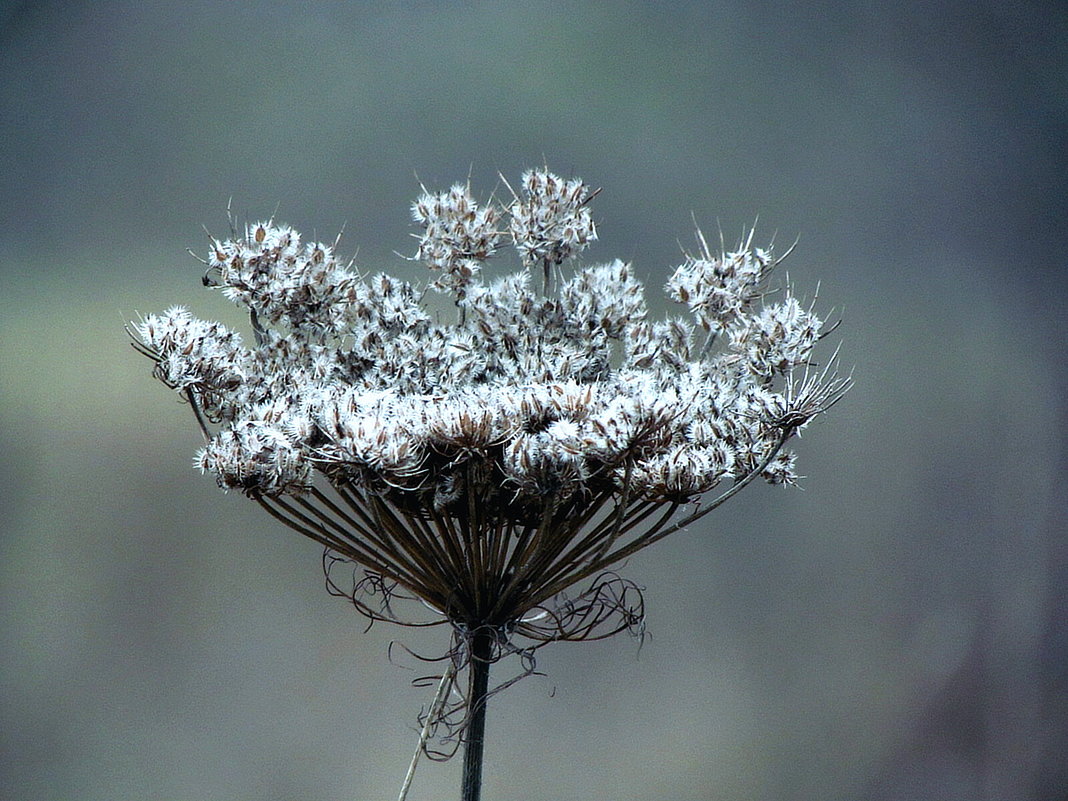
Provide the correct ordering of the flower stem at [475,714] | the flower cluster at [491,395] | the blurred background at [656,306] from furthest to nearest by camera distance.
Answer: the blurred background at [656,306] < the flower stem at [475,714] < the flower cluster at [491,395]

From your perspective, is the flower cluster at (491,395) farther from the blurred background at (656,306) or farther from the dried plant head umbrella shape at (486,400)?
the blurred background at (656,306)

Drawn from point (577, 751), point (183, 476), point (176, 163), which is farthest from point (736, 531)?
point (176, 163)

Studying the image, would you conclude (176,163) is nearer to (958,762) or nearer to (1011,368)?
(1011,368)

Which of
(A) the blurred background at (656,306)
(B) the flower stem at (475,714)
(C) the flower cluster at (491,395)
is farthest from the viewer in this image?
(A) the blurred background at (656,306)

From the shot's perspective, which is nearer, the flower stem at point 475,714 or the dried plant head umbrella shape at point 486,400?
the dried plant head umbrella shape at point 486,400

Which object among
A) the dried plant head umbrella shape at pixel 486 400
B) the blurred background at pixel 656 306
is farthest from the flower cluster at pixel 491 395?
the blurred background at pixel 656 306

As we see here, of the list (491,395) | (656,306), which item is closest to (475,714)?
(491,395)

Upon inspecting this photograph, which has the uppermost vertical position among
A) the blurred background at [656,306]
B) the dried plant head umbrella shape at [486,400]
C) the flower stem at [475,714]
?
the blurred background at [656,306]

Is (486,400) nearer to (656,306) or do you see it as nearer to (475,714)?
(475,714)

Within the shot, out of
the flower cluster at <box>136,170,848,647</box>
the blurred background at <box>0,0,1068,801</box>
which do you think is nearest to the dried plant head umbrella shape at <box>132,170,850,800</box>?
Result: the flower cluster at <box>136,170,848,647</box>
